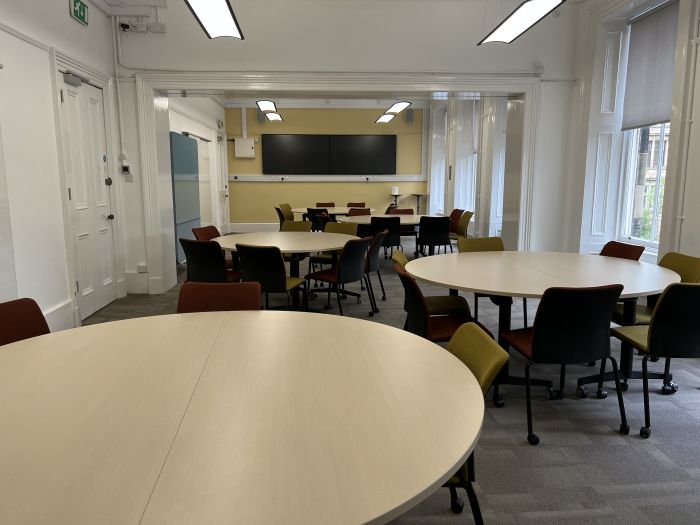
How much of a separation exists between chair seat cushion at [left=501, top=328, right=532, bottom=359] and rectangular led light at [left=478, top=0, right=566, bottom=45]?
2142 millimetres

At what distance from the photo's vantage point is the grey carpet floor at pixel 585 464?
2.08m

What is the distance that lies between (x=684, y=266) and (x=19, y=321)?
3798mm

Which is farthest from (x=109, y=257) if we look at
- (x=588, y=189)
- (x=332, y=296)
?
(x=588, y=189)

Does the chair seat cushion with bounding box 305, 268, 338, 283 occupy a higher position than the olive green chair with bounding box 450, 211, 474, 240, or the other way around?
the olive green chair with bounding box 450, 211, 474, 240

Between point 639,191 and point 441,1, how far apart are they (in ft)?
10.4

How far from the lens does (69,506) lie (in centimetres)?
94

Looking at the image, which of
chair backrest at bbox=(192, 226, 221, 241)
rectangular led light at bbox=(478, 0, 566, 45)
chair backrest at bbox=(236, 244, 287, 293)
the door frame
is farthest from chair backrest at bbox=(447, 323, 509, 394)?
the door frame

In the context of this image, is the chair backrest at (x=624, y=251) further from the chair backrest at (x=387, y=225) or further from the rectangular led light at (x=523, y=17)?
the chair backrest at (x=387, y=225)

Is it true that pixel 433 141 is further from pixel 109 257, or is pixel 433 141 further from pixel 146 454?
pixel 146 454

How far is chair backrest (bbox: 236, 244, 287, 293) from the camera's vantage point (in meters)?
4.01

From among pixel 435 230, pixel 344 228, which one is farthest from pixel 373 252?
pixel 435 230

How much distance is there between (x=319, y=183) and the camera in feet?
41.2

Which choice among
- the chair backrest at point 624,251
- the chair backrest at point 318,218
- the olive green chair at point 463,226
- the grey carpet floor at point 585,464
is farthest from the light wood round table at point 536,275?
the chair backrest at point 318,218

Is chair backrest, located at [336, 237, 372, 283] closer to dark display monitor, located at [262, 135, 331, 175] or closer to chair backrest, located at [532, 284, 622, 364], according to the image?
chair backrest, located at [532, 284, 622, 364]
